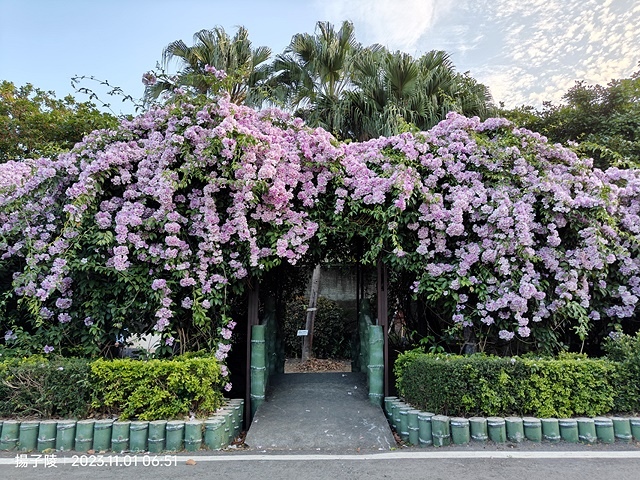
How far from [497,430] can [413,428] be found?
0.75 metres

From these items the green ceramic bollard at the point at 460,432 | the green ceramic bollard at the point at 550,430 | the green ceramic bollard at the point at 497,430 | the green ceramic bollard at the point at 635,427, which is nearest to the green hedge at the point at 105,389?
the green ceramic bollard at the point at 460,432

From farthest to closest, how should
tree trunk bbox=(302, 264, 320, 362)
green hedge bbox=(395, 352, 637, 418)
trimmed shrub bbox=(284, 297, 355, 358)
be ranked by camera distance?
trimmed shrub bbox=(284, 297, 355, 358) < tree trunk bbox=(302, 264, 320, 362) < green hedge bbox=(395, 352, 637, 418)

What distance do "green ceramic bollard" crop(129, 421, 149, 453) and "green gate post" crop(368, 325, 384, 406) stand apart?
97.0 inches

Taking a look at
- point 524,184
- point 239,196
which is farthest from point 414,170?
point 239,196

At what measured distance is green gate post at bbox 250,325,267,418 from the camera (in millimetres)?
4832

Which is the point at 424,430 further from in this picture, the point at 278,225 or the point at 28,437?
the point at 28,437

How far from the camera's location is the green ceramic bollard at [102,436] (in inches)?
144

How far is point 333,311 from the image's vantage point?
10.3 metres

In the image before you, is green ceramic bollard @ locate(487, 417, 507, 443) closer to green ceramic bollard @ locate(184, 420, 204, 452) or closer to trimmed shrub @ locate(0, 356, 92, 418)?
green ceramic bollard @ locate(184, 420, 204, 452)

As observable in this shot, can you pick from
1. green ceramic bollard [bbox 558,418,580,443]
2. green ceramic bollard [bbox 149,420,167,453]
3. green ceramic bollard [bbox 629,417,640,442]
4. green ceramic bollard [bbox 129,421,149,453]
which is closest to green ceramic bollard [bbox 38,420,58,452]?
green ceramic bollard [bbox 129,421,149,453]

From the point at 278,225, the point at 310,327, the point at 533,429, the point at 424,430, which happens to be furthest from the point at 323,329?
the point at 533,429

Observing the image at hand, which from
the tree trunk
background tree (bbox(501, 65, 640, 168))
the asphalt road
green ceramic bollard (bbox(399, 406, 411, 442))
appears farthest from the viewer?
the tree trunk

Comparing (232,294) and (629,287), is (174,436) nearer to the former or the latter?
(232,294)

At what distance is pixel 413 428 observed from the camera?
157 inches
